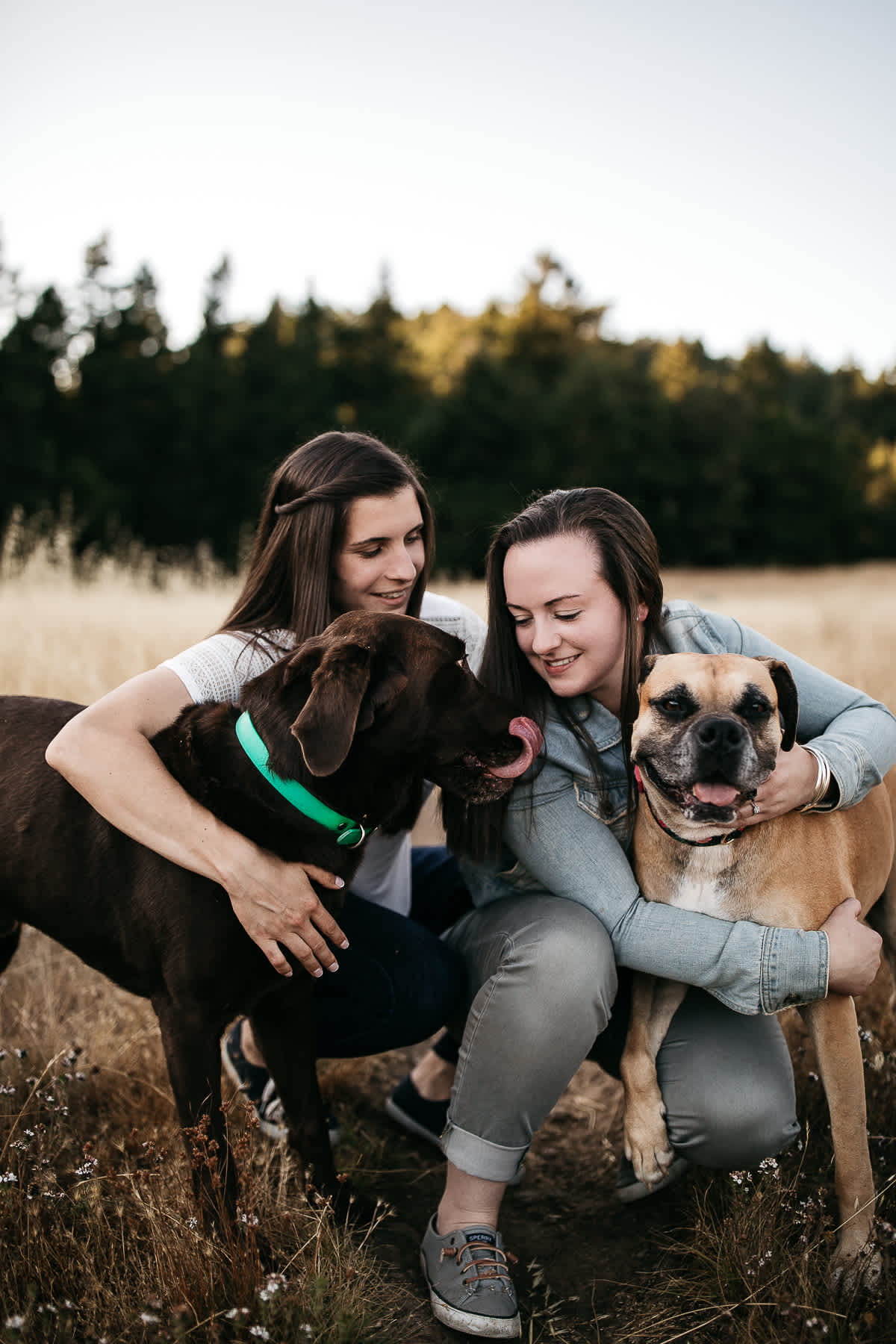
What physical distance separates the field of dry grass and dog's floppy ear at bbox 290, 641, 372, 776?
0.93 m

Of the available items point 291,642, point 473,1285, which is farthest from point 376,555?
point 473,1285

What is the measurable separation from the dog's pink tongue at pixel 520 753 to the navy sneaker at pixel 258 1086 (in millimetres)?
1322

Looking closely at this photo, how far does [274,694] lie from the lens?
Result: 2.40 m

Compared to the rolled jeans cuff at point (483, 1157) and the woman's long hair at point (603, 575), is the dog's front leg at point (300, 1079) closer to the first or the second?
the rolled jeans cuff at point (483, 1157)

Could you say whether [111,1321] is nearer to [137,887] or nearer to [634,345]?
[137,887]

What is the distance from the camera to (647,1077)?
264 cm

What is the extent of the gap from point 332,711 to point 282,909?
537mm

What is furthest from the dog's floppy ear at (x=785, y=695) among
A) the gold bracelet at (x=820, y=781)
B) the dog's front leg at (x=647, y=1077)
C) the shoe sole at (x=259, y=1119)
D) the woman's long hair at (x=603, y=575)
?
the shoe sole at (x=259, y=1119)

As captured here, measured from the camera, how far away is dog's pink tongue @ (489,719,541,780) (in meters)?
2.55

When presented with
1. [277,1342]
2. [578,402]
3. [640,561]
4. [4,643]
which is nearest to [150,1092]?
[277,1342]

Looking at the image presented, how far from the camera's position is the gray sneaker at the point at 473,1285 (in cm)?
225

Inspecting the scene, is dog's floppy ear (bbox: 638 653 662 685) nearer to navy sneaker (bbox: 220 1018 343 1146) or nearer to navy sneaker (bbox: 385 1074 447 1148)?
navy sneaker (bbox: 385 1074 447 1148)

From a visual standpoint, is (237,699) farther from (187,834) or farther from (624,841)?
(624,841)

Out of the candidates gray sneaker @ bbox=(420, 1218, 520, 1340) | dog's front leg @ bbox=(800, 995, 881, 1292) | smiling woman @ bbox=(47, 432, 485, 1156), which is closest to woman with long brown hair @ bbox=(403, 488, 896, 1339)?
gray sneaker @ bbox=(420, 1218, 520, 1340)
